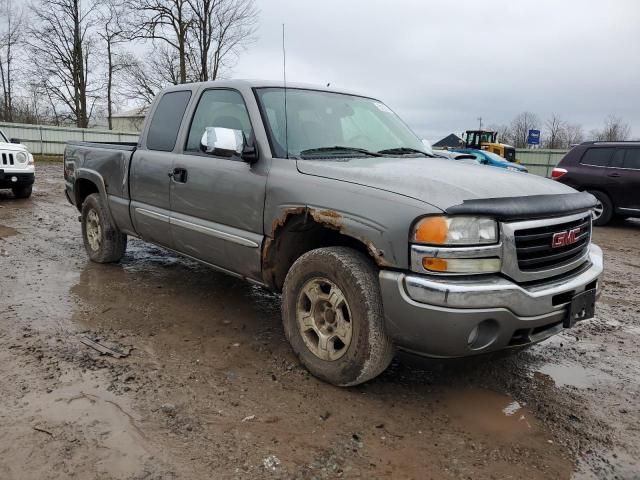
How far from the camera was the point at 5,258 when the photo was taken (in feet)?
19.2

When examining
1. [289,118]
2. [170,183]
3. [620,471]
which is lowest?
[620,471]

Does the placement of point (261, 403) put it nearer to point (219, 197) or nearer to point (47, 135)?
point (219, 197)

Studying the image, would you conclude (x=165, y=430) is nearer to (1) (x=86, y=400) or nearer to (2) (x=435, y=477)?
(1) (x=86, y=400)

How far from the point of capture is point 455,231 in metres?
2.53

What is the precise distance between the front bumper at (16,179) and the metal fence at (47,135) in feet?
50.2

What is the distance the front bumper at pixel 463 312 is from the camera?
2480 mm

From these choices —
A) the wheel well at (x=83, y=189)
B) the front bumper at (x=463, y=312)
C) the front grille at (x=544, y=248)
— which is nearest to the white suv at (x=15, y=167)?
the wheel well at (x=83, y=189)

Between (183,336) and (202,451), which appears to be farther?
(183,336)

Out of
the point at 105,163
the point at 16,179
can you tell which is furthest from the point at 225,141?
the point at 16,179

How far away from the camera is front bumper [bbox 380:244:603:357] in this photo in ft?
8.14

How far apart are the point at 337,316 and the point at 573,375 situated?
174cm

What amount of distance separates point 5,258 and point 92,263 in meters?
1.04

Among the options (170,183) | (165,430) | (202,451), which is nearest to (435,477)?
(202,451)

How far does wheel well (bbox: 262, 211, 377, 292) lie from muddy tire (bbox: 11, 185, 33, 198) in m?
9.54
